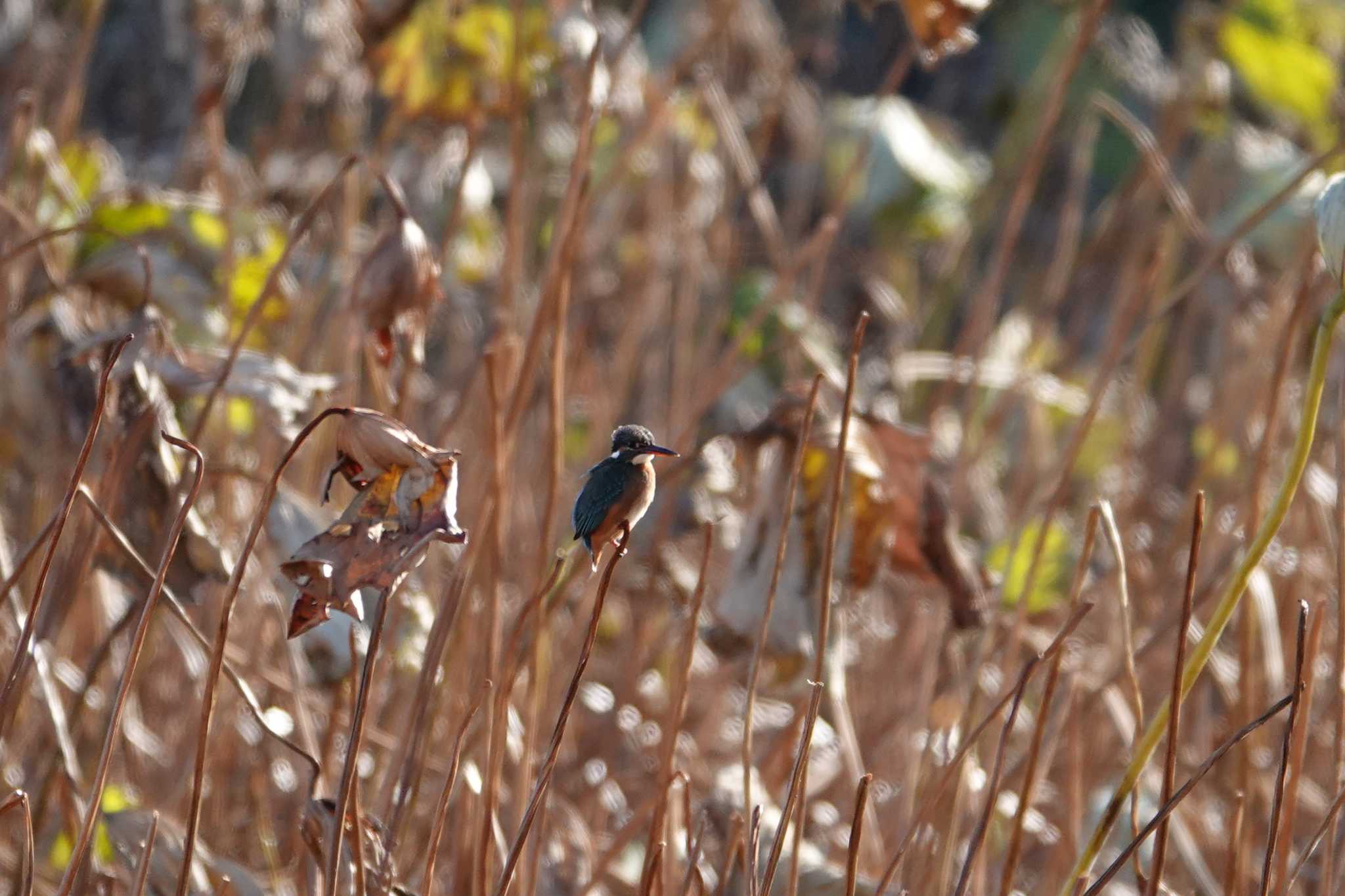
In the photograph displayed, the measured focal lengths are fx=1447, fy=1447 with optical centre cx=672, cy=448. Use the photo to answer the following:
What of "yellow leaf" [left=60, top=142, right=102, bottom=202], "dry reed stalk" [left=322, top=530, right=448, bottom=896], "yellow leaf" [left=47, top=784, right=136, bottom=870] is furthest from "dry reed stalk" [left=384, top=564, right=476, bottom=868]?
"yellow leaf" [left=60, top=142, right=102, bottom=202]

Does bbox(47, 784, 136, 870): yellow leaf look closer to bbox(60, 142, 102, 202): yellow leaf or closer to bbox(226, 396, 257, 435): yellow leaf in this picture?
bbox(226, 396, 257, 435): yellow leaf

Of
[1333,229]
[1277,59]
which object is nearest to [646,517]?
[1333,229]

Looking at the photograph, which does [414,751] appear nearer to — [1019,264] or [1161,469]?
[1161,469]

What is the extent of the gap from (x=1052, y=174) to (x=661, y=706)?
3.40 metres

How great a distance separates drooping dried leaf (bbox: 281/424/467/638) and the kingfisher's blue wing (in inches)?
9.8

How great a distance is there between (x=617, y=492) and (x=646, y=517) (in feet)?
1.24

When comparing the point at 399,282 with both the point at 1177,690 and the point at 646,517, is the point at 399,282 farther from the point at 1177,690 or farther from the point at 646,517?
the point at 1177,690

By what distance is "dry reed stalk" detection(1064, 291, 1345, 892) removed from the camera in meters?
0.70

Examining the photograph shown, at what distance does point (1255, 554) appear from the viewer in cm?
73

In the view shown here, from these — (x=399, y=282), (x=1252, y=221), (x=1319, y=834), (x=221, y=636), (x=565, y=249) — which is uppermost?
(x=1252, y=221)

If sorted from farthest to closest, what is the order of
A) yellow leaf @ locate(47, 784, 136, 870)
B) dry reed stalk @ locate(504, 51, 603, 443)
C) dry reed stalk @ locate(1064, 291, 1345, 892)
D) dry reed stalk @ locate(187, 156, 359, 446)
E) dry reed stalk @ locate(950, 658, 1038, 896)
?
1. yellow leaf @ locate(47, 784, 136, 870)
2. dry reed stalk @ locate(504, 51, 603, 443)
3. dry reed stalk @ locate(187, 156, 359, 446)
4. dry reed stalk @ locate(950, 658, 1038, 896)
5. dry reed stalk @ locate(1064, 291, 1345, 892)

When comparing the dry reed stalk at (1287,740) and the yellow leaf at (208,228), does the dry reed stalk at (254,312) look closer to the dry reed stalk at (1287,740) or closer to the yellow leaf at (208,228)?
the yellow leaf at (208,228)

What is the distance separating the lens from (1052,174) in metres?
4.96

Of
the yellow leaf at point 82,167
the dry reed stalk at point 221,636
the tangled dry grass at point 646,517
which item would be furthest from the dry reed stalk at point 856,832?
the yellow leaf at point 82,167
